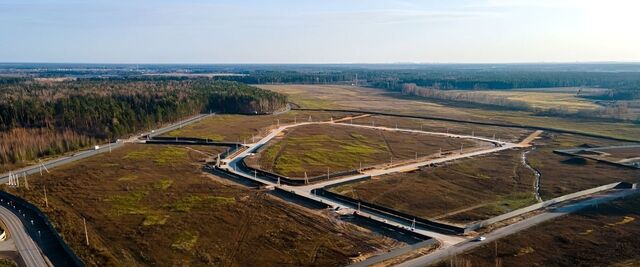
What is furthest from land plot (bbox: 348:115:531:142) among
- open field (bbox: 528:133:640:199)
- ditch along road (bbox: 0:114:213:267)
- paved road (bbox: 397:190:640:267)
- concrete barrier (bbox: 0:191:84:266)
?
concrete barrier (bbox: 0:191:84:266)

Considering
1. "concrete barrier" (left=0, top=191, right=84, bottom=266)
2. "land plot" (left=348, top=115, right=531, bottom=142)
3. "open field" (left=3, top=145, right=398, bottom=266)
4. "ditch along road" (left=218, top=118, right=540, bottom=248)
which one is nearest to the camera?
"concrete barrier" (left=0, top=191, right=84, bottom=266)

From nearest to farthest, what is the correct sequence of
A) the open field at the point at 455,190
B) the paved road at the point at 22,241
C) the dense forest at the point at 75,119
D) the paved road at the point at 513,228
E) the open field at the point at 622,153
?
1. the paved road at the point at 22,241
2. the paved road at the point at 513,228
3. the open field at the point at 455,190
4. the dense forest at the point at 75,119
5. the open field at the point at 622,153

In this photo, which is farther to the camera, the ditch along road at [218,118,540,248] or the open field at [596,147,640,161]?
the open field at [596,147,640,161]

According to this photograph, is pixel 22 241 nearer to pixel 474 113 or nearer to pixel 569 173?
pixel 569 173

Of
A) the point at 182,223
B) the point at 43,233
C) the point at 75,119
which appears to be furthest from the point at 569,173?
the point at 75,119

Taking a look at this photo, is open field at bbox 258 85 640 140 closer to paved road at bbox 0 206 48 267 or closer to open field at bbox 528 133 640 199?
open field at bbox 528 133 640 199

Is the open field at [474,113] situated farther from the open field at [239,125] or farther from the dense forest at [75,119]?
the dense forest at [75,119]

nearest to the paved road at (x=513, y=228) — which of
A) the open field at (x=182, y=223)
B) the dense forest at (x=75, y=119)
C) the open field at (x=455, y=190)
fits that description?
the open field at (x=455, y=190)
